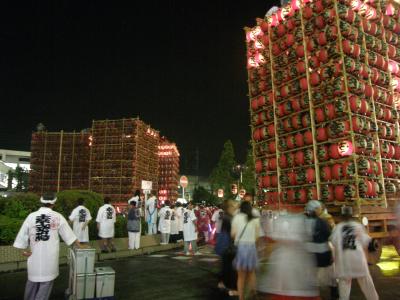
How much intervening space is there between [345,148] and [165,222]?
8741 mm

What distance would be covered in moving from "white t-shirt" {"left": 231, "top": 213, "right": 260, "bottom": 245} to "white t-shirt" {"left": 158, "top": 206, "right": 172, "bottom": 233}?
357 inches

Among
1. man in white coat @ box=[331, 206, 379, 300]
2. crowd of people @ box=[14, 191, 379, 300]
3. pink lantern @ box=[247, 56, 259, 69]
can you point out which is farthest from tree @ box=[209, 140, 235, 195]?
man in white coat @ box=[331, 206, 379, 300]

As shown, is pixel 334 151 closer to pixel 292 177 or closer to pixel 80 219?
pixel 292 177

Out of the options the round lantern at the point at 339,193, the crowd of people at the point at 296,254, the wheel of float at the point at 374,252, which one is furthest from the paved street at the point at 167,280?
the round lantern at the point at 339,193

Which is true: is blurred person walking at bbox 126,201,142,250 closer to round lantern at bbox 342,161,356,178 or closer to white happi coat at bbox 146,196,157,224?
white happi coat at bbox 146,196,157,224

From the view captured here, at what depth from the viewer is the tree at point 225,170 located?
4947 cm

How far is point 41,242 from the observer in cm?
532

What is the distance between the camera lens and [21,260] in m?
11.0

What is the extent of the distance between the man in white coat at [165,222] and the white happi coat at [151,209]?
1.28 m

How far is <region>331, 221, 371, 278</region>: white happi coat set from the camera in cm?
563

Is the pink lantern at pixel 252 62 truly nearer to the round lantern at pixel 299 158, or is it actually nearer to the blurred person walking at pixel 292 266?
the round lantern at pixel 299 158

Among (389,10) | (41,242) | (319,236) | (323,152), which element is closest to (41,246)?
(41,242)

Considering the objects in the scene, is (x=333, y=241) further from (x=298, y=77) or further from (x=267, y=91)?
(x=267, y=91)

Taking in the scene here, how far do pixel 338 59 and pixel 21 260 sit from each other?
38.9ft
